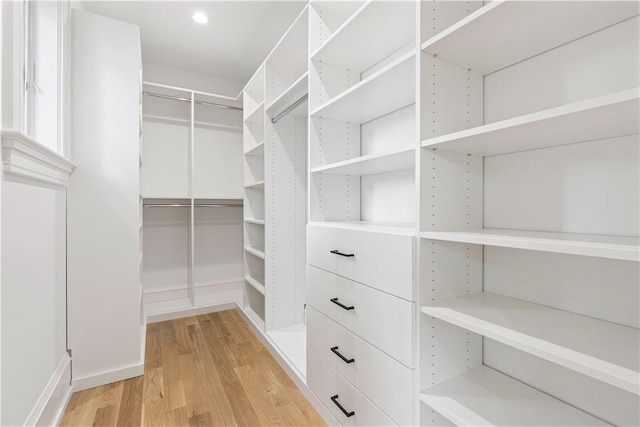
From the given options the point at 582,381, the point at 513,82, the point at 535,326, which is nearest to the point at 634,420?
the point at 582,381

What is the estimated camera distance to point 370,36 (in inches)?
57.1

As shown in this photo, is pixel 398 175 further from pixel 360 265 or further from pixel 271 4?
pixel 271 4

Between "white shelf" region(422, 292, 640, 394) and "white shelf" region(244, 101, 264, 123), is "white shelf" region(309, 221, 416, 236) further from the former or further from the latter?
"white shelf" region(244, 101, 264, 123)

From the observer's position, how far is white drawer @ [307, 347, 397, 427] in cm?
123

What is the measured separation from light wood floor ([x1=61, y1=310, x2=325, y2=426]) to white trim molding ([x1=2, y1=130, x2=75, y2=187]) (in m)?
1.25

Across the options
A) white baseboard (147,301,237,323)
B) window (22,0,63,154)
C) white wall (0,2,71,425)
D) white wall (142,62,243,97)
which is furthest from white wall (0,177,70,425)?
white wall (142,62,243,97)

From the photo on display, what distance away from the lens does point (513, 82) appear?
109 cm

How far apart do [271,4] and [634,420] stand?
2.80m

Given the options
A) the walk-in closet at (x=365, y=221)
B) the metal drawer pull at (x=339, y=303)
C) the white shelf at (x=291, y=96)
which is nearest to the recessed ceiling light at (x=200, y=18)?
the walk-in closet at (x=365, y=221)

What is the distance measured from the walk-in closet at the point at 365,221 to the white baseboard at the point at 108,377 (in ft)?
0.06

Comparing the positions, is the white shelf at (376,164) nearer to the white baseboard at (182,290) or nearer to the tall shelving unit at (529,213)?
the tall shelving unit at (529,213)

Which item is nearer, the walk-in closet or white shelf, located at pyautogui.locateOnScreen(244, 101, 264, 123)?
the walk-in closet

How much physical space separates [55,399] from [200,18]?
2.64 m

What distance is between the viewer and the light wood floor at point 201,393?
62.2 inches
